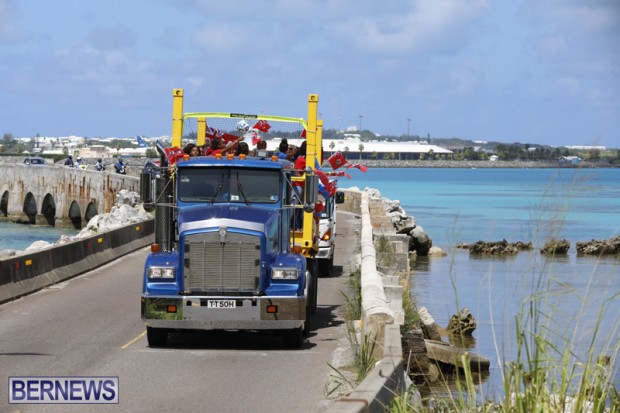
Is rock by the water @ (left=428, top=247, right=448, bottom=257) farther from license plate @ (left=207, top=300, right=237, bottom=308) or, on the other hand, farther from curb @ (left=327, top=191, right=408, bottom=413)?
license plate @ (left=207, top=300, right=237, bottom=308)

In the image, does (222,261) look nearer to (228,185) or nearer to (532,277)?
(228,185)

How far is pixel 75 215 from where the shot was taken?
88312 millimetres

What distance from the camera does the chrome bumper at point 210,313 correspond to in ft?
53.0

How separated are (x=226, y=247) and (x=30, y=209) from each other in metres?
82.7

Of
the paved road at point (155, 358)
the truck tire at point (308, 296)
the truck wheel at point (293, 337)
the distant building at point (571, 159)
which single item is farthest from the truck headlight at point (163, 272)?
the distant building at point (571, 159)

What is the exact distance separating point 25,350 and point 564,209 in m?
9.97

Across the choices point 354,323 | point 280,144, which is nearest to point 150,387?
point 354,323

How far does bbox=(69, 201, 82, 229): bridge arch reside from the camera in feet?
286

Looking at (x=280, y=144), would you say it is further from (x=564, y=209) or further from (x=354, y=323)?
(x=564, y=209)

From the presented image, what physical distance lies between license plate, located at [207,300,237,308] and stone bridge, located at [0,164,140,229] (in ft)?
180

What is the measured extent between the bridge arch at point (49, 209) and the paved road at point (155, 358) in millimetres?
70644

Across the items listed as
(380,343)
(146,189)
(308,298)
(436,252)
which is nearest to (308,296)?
(308,298)

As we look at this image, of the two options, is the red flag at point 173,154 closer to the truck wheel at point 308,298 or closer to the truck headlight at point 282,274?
the truck wheel at point 308,298

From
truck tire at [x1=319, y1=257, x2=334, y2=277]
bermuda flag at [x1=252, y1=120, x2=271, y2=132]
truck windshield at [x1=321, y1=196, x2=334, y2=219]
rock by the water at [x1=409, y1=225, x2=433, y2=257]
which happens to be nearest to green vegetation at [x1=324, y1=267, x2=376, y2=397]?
bermuda flag at [x1=252, y1=120, x2=271, y2=132]
